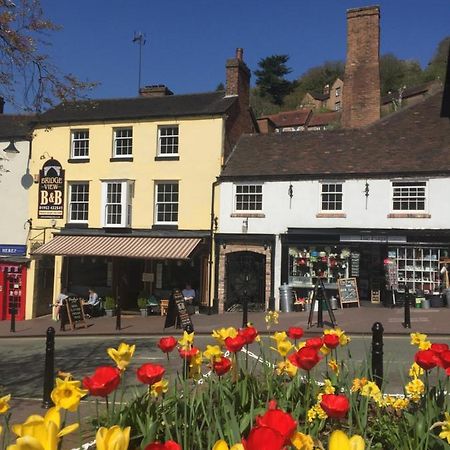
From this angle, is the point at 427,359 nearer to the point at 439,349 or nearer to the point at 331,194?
the point at 439,349

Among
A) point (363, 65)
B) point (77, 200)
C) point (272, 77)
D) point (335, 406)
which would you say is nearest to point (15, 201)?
point (77, 200)

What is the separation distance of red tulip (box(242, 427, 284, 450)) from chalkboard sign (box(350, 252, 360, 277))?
1865cm

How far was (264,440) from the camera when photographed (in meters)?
1.67

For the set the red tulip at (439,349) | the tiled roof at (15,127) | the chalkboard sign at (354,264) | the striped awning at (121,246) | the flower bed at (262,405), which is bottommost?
the flower bed at (262,405)

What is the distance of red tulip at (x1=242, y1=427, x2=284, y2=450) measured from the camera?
5.46 ft

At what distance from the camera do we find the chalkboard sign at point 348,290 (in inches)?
764

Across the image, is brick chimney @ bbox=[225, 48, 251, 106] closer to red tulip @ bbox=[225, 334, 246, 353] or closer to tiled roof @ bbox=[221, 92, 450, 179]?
tiled roof @ bbox=[221, 92, 450, 179]

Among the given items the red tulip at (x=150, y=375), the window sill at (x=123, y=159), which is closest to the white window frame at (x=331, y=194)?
the window sill at (x=123, y=159)

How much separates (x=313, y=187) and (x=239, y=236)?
139 inches

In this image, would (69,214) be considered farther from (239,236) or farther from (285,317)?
(285,317)

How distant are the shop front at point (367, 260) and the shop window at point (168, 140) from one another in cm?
636

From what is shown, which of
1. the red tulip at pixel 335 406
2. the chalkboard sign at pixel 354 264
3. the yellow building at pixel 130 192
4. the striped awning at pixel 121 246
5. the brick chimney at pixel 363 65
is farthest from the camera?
the brick chimney at pixel 363 65

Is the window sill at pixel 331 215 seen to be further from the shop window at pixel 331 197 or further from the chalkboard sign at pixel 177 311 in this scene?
the chalkboard sign at pixel 177 311

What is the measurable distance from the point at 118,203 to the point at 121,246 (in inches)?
83.2
